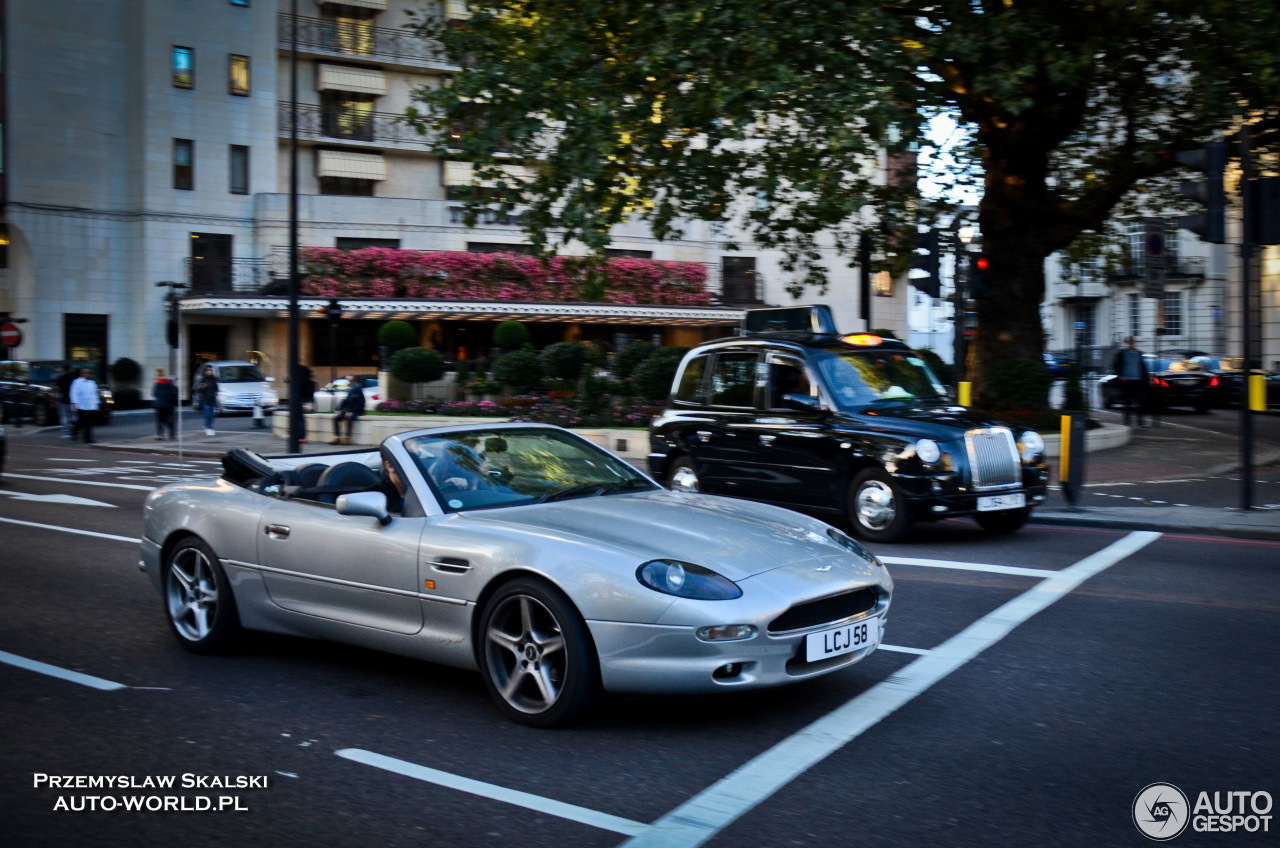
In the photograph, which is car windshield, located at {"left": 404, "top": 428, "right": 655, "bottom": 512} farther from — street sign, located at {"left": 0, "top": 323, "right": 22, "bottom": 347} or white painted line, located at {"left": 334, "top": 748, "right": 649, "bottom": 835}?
street sign, located at {"left": 0, "top": 323, "right": 22, "bottom": 347}

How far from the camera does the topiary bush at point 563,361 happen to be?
1012 inches

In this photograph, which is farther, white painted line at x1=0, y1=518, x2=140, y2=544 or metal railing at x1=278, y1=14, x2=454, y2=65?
metal railing at x1=278, y1=14, x2=454, y2=65

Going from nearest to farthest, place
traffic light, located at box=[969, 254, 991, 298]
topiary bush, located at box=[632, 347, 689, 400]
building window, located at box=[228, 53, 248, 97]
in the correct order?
traffic light, located at box=[969, 254, 991, 298] < topiary bush, located at box=[632, 347, 689, 400] < building window, located at box=[228, 53, 248, 97]

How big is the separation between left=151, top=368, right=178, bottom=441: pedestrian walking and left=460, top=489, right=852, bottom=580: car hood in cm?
2582

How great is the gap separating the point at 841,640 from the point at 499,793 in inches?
66.4

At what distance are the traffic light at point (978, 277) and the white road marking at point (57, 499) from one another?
11.8m

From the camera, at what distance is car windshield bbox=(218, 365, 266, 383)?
3856 cm

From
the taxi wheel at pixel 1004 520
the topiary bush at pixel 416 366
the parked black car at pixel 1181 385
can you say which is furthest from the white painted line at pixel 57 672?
the parked black car at pixel 1181 385

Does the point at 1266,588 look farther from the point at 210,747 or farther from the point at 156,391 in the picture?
the point at 156,391

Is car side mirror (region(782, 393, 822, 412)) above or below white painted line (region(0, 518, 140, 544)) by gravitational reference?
above

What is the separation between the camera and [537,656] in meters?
5.24

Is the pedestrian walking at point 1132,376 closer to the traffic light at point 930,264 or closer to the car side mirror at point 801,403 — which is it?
the traffic light at point 930,264

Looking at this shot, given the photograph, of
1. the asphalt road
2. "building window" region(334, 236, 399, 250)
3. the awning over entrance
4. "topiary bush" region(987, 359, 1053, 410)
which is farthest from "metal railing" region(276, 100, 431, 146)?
the asphalt road

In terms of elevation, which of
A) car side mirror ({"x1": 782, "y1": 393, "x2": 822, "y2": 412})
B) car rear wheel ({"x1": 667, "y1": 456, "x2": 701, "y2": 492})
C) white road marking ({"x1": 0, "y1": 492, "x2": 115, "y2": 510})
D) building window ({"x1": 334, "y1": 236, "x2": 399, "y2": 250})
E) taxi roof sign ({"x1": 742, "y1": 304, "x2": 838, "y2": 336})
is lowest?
white road marking ({"x1": 0, "y1": 492, "x2": 115, "y2": 510})
